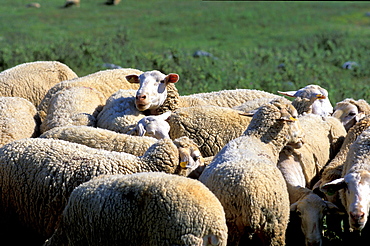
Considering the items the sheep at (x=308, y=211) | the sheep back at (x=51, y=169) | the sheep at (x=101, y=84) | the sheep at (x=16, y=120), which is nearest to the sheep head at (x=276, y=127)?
the sheep at (x=308, y=211)

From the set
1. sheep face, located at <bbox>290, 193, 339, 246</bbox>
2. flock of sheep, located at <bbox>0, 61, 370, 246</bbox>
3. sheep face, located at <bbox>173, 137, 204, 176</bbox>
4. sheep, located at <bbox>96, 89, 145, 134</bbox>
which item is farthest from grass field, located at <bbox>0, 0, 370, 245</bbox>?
sheep, located at <bbox>96, 89, 145, 134</bbox>

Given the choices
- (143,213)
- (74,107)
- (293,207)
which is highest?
(143,213)

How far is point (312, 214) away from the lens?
5133 mm

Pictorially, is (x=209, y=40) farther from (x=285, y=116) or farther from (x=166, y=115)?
(x=285, y=116)

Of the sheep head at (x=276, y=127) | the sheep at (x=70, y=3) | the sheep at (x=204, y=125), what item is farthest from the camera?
the sheep at (x=70, y=3)

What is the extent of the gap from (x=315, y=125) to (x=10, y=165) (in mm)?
3653

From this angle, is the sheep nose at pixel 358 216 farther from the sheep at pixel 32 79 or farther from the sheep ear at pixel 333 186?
the sheep at pixel 32 79

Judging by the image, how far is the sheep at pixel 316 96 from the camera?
7.59m

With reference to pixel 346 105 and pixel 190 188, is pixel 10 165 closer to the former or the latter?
pixel 190 188

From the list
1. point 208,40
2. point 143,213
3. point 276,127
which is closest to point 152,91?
point 276,127

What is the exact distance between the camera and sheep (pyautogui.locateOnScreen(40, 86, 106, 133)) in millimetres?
6961

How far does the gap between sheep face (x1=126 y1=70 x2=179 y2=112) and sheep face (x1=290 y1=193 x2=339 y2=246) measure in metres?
2.50

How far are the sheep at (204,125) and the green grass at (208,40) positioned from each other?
173 inches

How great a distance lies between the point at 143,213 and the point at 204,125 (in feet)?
8.60
